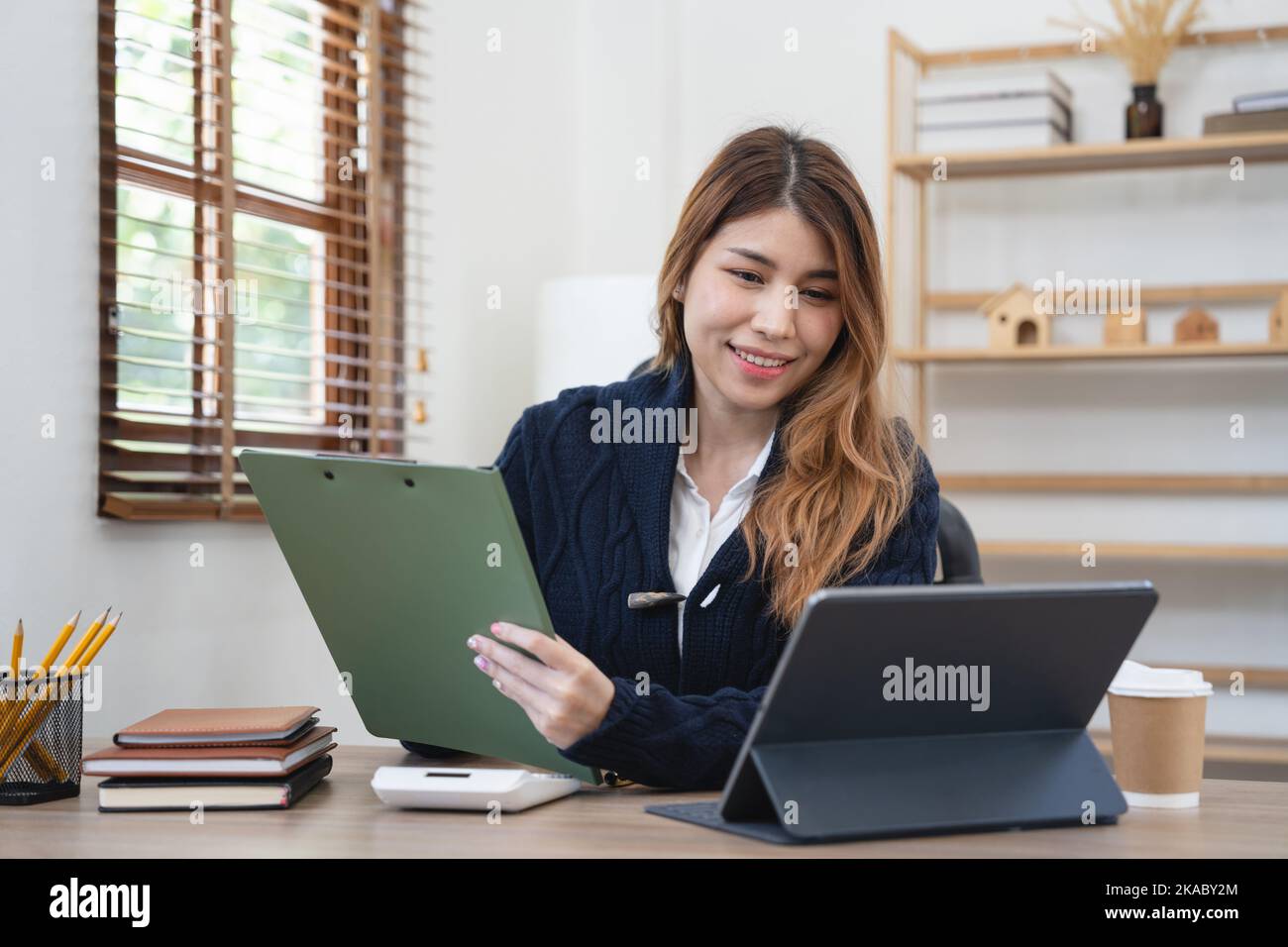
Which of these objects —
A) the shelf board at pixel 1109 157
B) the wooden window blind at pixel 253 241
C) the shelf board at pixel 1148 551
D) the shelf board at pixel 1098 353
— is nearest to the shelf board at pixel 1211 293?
the shelf board at pixel 1098 353

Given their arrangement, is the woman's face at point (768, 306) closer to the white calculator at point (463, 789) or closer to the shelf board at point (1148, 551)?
the white calculator at point (463, 789)

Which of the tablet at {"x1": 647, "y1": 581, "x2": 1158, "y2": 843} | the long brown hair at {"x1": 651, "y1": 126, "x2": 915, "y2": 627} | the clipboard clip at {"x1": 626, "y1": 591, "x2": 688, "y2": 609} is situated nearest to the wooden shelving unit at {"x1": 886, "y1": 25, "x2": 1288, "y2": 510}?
the long brown hair at {"x1": 651, "y1": 126, "x2": 915, "y2": 627}

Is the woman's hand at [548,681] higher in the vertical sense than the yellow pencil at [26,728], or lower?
higher

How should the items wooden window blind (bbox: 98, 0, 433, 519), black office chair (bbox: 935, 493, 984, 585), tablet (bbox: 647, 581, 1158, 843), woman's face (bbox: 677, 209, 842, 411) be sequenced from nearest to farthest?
tablet (bbox: 647, 581, 1158, 843)
woman's face (bbox: 677, 209, 842, 411)
wooden window blind (bbox: 98, 0, 433, 519)
black office chair (bbox: 935, 493, 984, 585)

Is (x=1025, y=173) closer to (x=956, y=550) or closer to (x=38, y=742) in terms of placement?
(x=956, y=550)

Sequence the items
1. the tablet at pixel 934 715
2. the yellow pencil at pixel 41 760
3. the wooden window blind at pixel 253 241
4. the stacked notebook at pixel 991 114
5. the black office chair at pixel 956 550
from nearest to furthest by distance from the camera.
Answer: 1. the tablet at pixel 934 715
2. the yellow pencil at pixel 41 760
3. the wooden window blind at pixel 253 241
4. the black office chair at pixel 956 550
5. the stacked notebook at pixel 991 114

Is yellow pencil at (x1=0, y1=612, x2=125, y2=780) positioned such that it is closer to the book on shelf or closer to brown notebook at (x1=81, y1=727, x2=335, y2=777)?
brown notebook at (x1=81, y1=727, x2=335, y2=777)

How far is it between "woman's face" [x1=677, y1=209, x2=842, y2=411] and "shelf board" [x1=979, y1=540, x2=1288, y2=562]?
1483mm

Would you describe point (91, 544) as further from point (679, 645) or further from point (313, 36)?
point (313, 36)

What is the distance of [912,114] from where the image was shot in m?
3.44

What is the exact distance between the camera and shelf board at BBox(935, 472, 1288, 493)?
10.3 feet

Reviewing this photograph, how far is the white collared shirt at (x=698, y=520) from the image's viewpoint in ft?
5.56

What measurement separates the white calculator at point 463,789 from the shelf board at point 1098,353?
2097 mm
